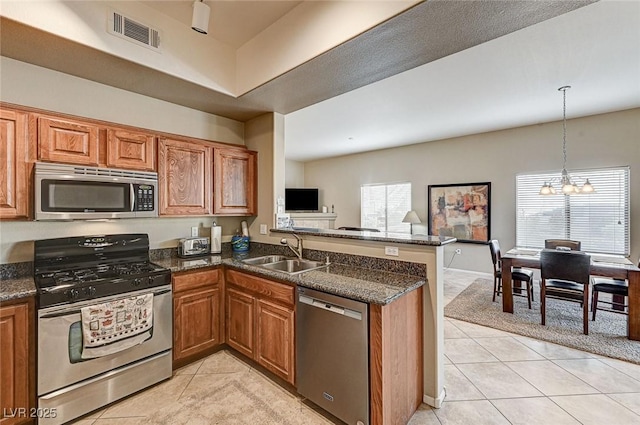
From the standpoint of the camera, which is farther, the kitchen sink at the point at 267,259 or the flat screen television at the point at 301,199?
the flat screen television at the point at 301,199

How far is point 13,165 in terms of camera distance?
1.97 metres

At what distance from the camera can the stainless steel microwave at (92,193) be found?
2041 millimetres

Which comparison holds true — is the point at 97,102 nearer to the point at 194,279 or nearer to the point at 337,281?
the point at 194,279

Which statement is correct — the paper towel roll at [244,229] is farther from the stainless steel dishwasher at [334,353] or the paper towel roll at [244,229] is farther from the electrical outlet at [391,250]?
the electrical outlet at [391,250]

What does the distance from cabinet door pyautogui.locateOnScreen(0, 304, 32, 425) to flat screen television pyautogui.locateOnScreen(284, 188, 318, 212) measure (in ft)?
21.2

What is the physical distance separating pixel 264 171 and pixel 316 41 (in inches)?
63.5

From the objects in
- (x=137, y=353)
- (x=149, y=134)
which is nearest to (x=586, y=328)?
(x=137, y=353)

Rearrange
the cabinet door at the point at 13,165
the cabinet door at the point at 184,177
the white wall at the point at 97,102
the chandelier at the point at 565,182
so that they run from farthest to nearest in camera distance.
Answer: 1. the chandelier at the point at 565,182
2. the cabinet door at the point at 184,177
3. the white wall at the point at 97,102
4. the cabinet door at the point at 13,165

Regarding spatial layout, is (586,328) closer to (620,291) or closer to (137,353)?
(620,291)

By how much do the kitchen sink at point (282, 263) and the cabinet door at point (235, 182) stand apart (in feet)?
2.20

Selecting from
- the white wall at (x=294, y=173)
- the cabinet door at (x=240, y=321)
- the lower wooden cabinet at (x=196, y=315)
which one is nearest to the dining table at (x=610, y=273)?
the cabinet door at (x=240, y=321)

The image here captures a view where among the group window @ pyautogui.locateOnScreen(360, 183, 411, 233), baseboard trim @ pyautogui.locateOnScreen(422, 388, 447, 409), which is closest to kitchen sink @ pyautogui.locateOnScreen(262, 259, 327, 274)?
baseboard trim @ pyautogui.locateOnScreen(422, 388, 447, 409)

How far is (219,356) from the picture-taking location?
9.08 feet

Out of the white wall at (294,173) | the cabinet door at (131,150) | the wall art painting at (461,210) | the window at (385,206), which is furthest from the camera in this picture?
the white wall at (294,173)
